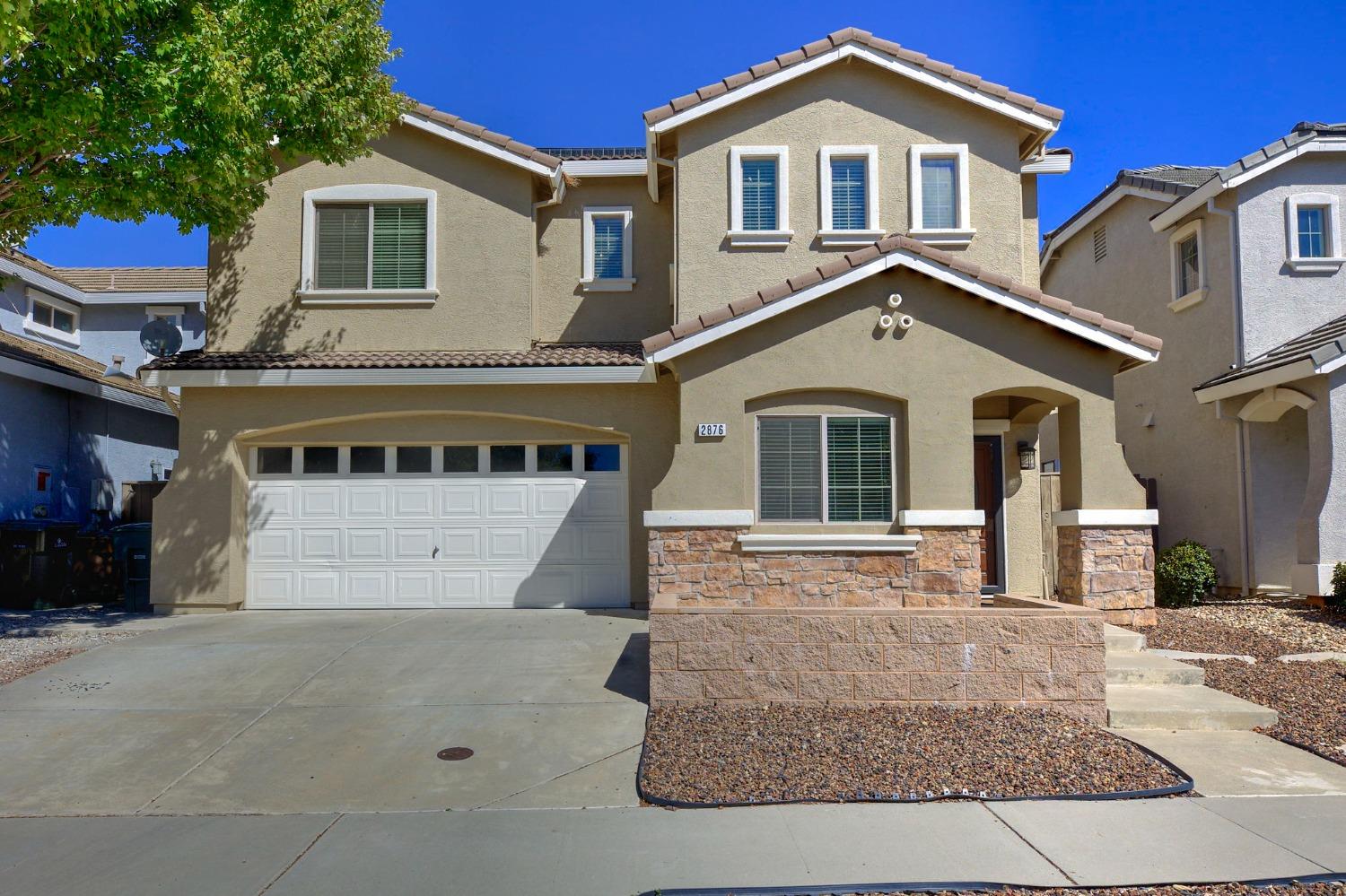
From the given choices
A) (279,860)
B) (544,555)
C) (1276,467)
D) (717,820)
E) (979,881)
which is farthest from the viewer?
(1276,467)

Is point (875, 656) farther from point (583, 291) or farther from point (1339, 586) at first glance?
point (583, 291)

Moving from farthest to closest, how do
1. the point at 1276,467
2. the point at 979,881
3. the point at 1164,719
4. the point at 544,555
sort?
the point at 1276,467 → the point at 544,555 → the point at 1164,719 → the point at 979,881

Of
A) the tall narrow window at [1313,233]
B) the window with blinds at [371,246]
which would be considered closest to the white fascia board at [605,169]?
the window with blinds at [371,246]

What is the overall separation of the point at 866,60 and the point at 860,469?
254 inches

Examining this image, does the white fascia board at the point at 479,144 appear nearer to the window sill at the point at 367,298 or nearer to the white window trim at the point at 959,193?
the window sill at the point at 367,298

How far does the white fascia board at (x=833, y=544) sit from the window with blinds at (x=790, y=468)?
0.31 m

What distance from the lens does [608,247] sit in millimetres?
13867

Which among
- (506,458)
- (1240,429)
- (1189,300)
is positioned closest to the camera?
(506,458)

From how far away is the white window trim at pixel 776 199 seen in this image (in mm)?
12430

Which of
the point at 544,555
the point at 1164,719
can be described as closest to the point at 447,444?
the point at 544,555

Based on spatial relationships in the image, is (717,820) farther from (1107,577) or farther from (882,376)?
(1107,577)

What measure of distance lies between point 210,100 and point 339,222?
14.0ft

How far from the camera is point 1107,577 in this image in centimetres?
1036

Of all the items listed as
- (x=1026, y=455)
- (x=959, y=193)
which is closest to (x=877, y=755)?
(x=1026, y=455)
